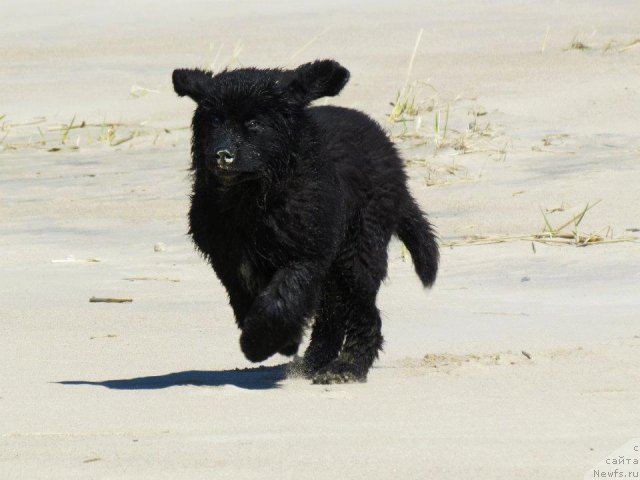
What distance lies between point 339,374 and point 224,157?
121cm

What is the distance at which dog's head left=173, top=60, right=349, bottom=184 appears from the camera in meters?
5.79

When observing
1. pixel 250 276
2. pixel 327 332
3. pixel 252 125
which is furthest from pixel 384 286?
pixel 252 125

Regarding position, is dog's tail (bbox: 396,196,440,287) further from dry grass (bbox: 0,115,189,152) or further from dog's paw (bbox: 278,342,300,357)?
dry grass (bbox: 0,115,189,152)

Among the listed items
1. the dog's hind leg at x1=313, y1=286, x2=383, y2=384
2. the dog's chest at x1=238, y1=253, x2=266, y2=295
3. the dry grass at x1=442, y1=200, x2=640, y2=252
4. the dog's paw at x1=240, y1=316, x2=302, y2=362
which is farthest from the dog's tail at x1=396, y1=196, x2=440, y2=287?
the dry grass at x1=442, y1=200, x2=640, y2=252

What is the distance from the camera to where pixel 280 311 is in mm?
5910

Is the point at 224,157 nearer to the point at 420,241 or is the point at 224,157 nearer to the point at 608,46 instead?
the point at 420,241

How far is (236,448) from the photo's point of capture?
450cm

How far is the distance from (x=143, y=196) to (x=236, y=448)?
709 centimetres

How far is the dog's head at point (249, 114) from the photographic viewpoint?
5785 millimetres

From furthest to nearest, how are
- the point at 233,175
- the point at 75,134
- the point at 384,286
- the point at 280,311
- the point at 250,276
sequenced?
the point at 75,134 < the point at 384,286 < the point at 250,276 < the point at 280,311 < the point at 233,175

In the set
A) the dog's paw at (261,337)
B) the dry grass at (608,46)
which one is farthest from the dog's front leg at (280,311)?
the dry grass at (608,46)

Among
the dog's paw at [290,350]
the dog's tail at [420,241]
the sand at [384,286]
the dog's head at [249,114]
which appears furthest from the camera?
the dog's tail at [420,241]

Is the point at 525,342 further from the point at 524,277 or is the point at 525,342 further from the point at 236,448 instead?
the point at 236,448

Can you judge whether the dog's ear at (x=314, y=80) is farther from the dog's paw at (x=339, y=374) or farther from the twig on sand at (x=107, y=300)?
the twig on sand at (x=107, y=300)
